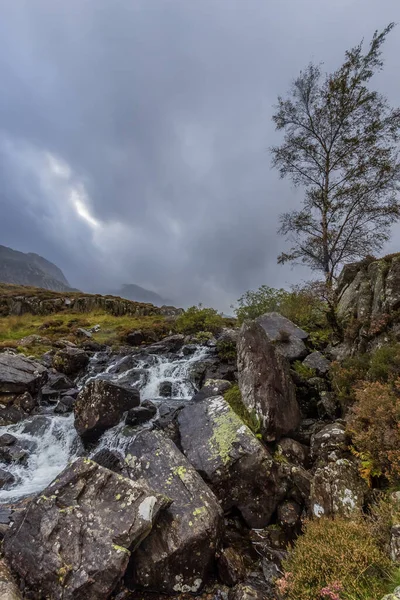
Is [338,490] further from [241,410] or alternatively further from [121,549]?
[121,549]

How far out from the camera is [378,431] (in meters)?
6.62

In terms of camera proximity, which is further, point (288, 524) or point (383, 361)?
point (383, 361)

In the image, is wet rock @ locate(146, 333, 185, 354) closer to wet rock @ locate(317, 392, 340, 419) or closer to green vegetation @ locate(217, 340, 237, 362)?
green vegetation @ locate(217, 340, 237, 362)

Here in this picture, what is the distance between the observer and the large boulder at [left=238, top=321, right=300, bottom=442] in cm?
909

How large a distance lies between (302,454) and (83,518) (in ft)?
20.2

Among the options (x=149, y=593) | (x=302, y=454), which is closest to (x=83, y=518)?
(x=149, y=593)

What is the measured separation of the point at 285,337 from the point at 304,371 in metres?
2.94

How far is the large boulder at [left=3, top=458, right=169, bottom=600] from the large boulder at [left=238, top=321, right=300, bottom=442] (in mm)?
4350

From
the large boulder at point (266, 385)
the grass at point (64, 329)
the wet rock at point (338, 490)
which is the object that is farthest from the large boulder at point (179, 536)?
the grass at point (64, 329)

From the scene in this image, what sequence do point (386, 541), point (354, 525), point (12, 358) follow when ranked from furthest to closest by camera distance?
point (12, 358) → point (354, 525) → point (386, 541)

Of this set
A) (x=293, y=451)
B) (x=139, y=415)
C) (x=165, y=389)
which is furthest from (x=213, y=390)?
(x=165, y=389)

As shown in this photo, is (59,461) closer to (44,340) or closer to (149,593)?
(149,593)

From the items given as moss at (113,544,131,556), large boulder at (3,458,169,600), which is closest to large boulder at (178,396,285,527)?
large boulder at (3,458,169,600)

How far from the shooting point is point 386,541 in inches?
188
